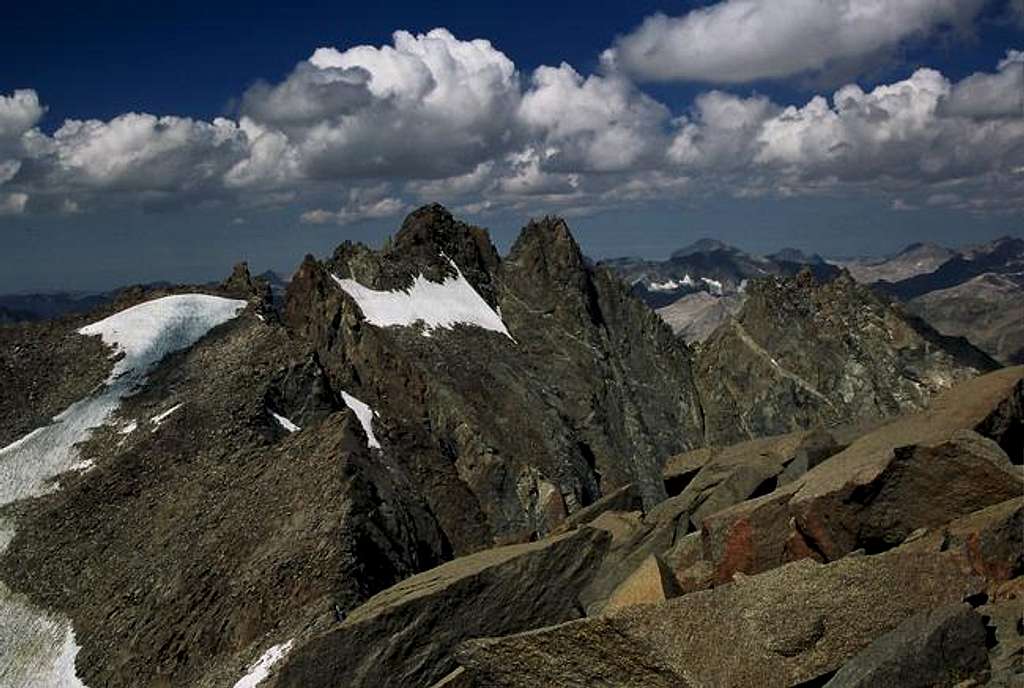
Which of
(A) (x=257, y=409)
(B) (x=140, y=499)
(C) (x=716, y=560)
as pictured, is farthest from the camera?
(A) (x=257, y=409)

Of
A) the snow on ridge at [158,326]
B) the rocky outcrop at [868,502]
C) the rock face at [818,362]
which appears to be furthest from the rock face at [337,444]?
the rocky outcrop at [868,502]

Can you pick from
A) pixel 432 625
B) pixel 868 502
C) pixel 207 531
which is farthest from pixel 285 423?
pixel 868 502

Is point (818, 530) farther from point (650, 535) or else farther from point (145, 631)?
point (145, 631)

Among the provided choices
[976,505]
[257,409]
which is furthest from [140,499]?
[976,505]

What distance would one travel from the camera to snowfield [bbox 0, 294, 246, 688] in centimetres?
4025

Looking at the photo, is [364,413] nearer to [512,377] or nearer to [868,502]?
[512,377]

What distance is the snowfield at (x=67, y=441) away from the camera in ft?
132

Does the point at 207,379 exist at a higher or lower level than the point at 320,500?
higher

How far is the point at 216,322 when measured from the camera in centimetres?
6338

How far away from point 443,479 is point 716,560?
4366 centimetres

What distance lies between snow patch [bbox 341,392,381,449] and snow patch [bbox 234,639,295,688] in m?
27.5

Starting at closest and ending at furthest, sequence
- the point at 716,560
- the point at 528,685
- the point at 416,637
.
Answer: the point at 528,685
the point at 716,560
the point at 416,637

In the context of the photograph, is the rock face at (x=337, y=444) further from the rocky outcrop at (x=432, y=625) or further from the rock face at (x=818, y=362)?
the rock face at (x=818, y=362)

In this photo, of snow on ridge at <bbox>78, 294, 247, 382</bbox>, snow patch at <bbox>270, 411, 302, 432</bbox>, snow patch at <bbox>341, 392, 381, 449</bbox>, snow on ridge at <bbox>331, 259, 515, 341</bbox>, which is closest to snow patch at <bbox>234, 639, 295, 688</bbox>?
snow patch at <bbox>270, 411, 302, 432</bbox>
